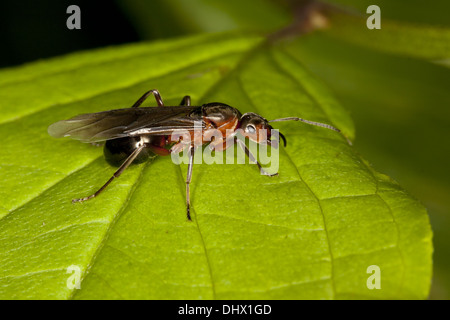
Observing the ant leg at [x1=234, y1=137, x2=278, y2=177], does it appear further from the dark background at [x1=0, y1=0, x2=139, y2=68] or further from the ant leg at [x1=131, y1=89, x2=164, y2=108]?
the dark background at [x1=0, y1=0, x2=139, y2=68]

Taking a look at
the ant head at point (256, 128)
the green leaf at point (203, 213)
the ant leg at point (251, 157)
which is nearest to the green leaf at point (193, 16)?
the green leaf at point (203, 213)

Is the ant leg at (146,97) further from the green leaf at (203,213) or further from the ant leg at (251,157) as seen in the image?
the ant leg at (251,157)

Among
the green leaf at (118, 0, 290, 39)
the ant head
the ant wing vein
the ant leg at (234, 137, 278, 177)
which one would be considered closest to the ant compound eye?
the ant head

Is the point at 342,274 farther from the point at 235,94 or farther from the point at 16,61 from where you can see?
the point at 16,61

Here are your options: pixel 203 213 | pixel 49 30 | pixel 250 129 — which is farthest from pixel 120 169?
pixel 49 30

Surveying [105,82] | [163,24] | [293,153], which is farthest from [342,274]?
[163,24]

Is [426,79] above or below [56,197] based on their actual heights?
above
